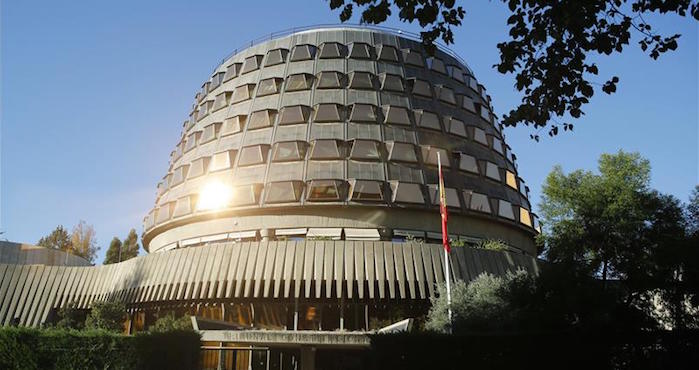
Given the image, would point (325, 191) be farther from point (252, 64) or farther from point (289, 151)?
point (252, 64)

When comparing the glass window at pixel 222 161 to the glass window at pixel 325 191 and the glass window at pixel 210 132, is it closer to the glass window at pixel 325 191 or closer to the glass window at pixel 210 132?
the glass window at pixel 210 132

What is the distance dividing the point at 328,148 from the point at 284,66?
36.1 ft

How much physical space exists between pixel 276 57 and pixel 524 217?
80.5ft

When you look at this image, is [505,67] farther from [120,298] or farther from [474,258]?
[120,298]

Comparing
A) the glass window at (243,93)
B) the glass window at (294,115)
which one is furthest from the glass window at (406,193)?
the glass window at (243,93)

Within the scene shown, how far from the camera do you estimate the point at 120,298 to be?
127 ft

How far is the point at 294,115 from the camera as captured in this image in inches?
1679

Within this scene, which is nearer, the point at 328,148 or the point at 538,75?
the point at 538,75

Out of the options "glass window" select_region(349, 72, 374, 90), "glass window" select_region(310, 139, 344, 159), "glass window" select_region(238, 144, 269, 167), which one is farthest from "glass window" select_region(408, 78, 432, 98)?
"glass window" select_region(238, 144, 269, 167)

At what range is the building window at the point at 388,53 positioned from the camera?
46.9 m

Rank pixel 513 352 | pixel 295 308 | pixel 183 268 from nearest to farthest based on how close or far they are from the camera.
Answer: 1. pixel 513 352
2. pixel 295 308
3. pixel 183 268

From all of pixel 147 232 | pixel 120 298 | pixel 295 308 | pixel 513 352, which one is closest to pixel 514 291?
pixel 513 352

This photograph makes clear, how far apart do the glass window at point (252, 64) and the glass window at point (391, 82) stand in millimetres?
11194

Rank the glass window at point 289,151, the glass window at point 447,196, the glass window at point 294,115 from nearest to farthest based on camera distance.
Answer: the glass window at point 447,196
the glass window at point 289,151
the glass window at point 294,115
